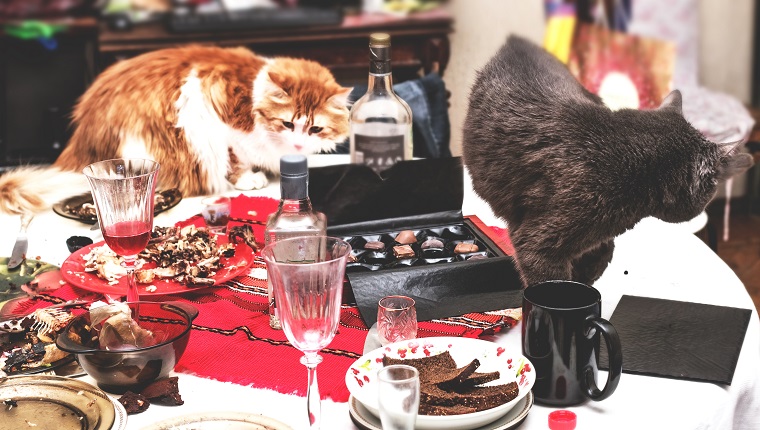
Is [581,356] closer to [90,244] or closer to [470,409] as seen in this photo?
[470,409]

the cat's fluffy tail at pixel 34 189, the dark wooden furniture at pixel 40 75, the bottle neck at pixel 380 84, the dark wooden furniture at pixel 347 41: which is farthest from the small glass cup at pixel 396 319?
the dark wooden furniture at pixel 40 75

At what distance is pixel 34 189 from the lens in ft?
5.98

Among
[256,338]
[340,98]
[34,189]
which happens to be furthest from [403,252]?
[34,189]

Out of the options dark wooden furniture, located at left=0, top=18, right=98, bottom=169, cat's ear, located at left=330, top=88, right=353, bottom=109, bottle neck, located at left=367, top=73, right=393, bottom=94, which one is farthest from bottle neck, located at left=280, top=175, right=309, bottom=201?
dark wooden furniture, located at left=0, top=18, right=98, bottom=169

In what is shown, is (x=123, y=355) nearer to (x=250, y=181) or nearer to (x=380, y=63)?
(x=380, y=63)

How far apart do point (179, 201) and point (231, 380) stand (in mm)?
808

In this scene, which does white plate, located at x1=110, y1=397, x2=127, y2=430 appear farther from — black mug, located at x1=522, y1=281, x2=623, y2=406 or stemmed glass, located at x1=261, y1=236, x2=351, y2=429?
black mug, located at x1=522, y1=281, x2=623, y2=406

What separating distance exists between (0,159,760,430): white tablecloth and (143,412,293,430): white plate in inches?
1.1

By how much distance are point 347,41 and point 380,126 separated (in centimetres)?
166

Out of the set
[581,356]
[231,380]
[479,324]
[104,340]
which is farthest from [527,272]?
[104,340]

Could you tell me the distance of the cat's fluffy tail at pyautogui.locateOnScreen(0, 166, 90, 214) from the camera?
1.80m

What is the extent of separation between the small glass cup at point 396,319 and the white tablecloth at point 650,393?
142mm

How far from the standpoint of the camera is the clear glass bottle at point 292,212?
4.09ft

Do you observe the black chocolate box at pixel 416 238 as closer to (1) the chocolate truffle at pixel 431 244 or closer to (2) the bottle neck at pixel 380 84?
(1) the chocolate truffle at pixel 431 244
